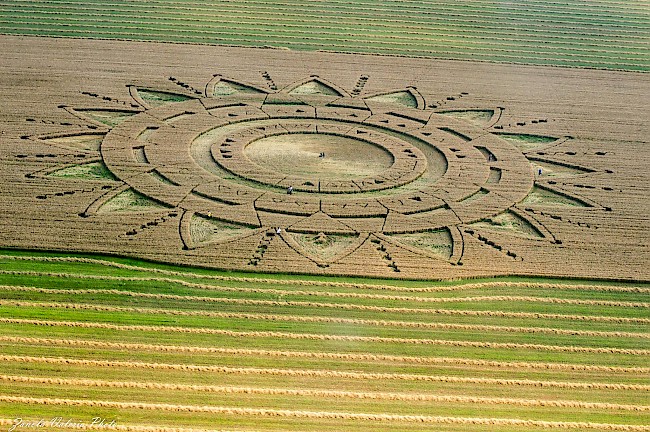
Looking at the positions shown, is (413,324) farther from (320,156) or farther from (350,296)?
(320,156)

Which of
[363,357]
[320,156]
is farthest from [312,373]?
[320,156]

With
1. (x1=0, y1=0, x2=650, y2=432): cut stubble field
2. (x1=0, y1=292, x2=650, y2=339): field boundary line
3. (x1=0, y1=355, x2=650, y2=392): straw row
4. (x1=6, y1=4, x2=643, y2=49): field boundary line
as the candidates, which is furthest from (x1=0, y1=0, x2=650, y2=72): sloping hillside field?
(x1=0, y1=355, x2=650, y2=392): straw row

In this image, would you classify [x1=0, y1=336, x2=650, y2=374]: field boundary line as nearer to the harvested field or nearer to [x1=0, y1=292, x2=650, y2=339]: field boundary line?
the harvested field

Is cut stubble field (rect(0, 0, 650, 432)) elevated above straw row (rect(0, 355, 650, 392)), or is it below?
above

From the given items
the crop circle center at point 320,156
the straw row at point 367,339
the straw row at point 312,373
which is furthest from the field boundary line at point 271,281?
the crop circle center at point 320,156

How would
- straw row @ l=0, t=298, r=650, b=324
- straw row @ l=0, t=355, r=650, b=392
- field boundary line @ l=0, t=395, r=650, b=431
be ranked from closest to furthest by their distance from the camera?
field boundary line @ l=0, t=395, r=650, b=431
straw row @ l=0, t=355, r=650, b=392
straw row @ l=0, t=298, r=650, b=324

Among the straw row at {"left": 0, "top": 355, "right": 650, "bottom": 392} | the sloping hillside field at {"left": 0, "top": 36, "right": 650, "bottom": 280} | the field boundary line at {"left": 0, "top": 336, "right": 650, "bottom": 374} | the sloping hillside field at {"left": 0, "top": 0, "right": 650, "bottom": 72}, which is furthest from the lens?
the sloping hillside field at {"left": 0, "top": 0, "right": 650, "bottom": 72}

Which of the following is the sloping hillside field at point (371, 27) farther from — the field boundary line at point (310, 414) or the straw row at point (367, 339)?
the field boundary line at point (310, 414)
